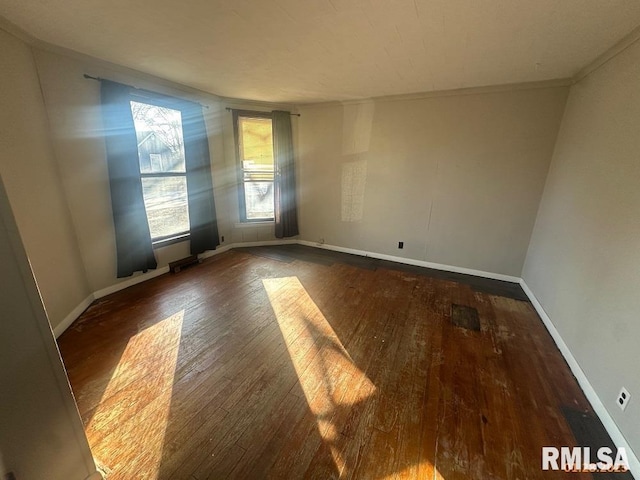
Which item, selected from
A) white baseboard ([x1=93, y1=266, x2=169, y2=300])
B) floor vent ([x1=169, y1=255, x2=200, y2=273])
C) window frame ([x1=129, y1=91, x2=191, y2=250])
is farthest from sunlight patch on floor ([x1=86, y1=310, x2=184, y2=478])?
window frame ([x1=129, y1=91, x2=191, y2=250])

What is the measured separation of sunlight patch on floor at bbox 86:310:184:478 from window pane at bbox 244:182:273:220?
8.93 ft

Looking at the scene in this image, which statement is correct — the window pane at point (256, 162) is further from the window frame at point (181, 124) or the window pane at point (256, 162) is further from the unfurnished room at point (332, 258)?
the window frame at point (181, 124)

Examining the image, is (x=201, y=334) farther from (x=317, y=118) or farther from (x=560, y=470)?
(x=317, y=118)

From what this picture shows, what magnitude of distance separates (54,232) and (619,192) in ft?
14.6

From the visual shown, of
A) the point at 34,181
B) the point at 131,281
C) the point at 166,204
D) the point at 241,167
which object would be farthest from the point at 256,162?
the point at 34,181

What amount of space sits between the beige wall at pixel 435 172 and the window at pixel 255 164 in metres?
0.57

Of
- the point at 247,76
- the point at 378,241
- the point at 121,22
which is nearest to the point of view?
the point at 121,22

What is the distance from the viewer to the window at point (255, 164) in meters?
4.27

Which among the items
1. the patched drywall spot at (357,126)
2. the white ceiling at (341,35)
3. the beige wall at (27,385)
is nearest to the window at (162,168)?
the white ceiling at (341,35)

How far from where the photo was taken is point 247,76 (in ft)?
9.58

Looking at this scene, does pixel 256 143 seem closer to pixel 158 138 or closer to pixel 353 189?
pixel 158 138

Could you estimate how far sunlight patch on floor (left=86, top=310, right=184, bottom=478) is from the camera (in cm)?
135

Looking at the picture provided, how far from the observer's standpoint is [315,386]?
1806 millimetres

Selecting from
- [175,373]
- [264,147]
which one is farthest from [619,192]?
[264,147]
